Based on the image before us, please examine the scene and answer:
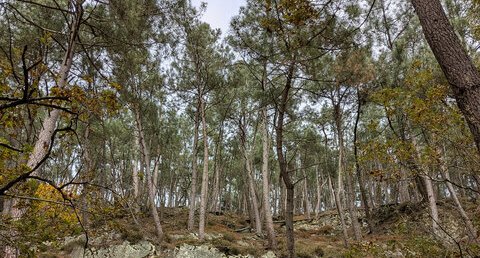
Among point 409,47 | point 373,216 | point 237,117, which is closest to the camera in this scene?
point 409,47

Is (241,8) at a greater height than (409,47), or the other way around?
(409,47)

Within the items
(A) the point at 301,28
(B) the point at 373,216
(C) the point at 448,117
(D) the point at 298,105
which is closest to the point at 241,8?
(A) the point at 301,28

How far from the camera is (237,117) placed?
1688 centimetres

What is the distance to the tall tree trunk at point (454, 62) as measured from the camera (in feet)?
9.09

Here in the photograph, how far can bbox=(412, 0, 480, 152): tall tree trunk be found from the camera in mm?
2771

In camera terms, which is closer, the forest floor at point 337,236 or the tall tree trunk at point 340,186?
the forest floor at point 337,236

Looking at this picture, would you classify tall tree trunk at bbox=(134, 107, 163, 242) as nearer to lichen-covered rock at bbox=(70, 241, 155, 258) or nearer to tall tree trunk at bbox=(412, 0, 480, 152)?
lichen-covered rock at bbox=(70, 241, 155, 258)

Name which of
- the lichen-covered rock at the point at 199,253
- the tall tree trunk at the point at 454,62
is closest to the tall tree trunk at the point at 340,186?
the lichen-covered rock at the point at 199,253

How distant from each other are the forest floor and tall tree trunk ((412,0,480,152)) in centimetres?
174

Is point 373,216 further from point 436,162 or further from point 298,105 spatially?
point 436,162

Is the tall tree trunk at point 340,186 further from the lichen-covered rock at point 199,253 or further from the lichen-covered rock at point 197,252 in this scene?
the lichen-covered rock at point 197,252

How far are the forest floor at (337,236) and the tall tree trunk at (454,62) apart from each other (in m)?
1.74

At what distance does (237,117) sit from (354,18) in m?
11.1

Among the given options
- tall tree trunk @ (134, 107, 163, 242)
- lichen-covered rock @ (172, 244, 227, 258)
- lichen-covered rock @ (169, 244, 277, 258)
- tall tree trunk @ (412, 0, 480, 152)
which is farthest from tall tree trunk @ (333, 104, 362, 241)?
tall tree trunk @ (412, 0, 480, 152)
